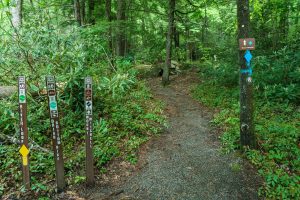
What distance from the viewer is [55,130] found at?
3971 mm

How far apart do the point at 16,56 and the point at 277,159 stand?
6.60m

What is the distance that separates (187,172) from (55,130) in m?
2.58

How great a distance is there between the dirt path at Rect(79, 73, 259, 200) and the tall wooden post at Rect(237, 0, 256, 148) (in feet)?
1.83

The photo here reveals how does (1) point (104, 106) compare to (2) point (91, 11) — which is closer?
(1) point (104, 106)

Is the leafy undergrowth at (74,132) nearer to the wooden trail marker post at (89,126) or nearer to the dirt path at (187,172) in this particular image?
the wooden trail marker post at (89,126)

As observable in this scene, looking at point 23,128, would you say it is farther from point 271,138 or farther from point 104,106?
point 271,138

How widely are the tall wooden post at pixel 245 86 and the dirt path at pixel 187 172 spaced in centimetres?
56

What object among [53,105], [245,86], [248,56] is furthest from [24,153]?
[248,56]

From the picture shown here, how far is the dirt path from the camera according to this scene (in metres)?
4.02

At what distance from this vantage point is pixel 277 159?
15.9ft

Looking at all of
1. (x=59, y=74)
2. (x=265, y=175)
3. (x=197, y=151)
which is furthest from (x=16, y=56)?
(x=265, y=175)

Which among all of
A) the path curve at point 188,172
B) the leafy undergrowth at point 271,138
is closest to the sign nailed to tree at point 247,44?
the leafy undergrowth at point 271,138

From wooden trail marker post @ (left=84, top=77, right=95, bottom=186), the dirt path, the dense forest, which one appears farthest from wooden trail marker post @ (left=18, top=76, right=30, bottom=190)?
the dirt path

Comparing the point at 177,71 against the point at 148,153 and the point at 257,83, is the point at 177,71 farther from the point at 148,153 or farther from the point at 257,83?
the point at 148,153
